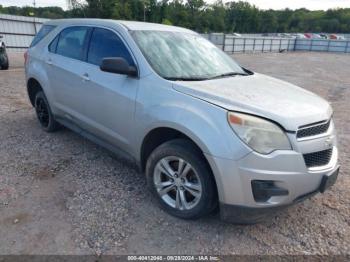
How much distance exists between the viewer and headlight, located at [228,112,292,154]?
236 centimetres

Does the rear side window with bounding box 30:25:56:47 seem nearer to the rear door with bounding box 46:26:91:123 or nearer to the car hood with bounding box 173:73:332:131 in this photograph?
the rear door with bounding box 46:26:91:123

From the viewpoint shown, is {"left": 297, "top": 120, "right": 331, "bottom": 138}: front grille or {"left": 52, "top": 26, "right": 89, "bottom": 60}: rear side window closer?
{"left": 297, "top": 120, "right": 331, "bottom": 138}: front grille

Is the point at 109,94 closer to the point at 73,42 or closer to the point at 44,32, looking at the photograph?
the point at 73,42

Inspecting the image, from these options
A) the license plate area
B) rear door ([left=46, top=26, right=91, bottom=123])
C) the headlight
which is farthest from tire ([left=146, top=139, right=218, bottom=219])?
rear door ([left=46, top=26, right=91, bottom=123])

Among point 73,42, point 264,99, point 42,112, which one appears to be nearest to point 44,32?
point 73,42

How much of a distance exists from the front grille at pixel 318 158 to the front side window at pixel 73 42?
2.91 m

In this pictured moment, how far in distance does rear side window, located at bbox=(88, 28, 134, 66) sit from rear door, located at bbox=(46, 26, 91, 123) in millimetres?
161

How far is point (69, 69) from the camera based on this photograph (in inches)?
158

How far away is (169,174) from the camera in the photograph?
2932 millimetres

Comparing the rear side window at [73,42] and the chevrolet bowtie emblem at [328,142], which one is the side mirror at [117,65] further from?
the chevrolet bowtie emblem at [328,142]

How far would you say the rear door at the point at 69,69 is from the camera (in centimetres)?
391

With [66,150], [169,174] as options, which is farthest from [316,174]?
[66,150]

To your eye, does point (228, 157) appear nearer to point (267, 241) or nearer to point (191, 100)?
point (191, 100)

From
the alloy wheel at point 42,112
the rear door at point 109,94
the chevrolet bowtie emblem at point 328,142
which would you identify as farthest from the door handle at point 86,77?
the chevrolet bowtie emblem at point 328,142
